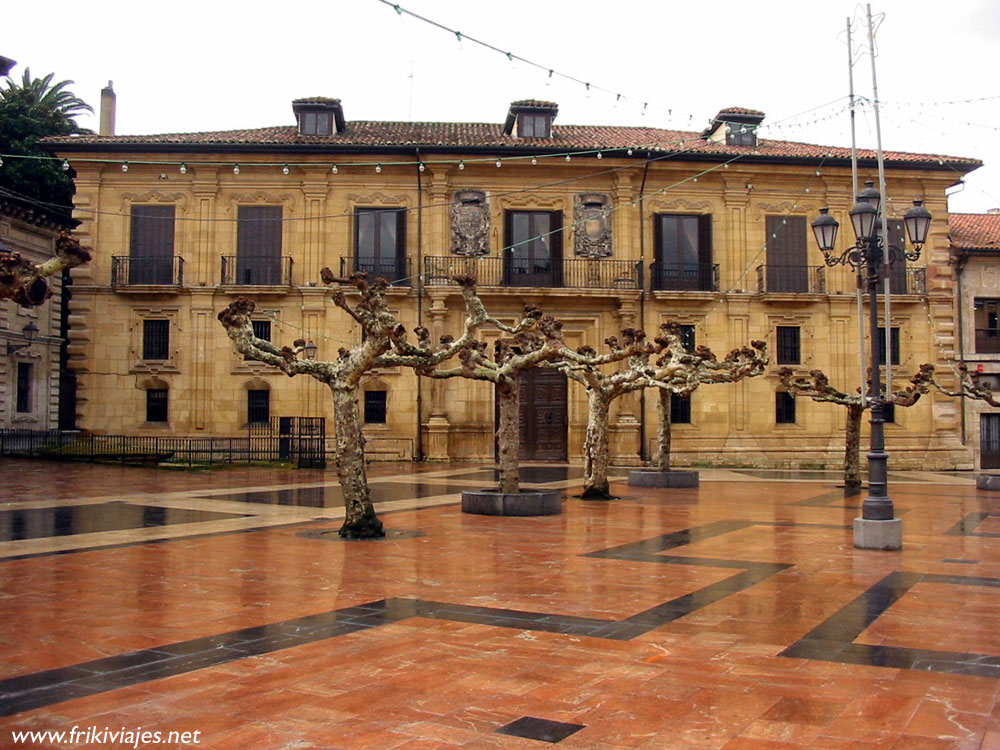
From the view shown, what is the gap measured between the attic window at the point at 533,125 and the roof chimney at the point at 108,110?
51.6ft

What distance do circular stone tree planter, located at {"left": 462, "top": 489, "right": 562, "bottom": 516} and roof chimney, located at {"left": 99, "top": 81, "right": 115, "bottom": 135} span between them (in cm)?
2647

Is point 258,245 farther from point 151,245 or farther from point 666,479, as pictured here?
point 666,479

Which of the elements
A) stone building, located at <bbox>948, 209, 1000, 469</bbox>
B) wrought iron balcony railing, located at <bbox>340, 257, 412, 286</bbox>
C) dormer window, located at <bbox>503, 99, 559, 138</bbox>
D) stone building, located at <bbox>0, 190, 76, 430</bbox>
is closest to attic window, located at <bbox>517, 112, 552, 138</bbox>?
dormer window, located at <bbox>503, 99, 559, 138</bbox>

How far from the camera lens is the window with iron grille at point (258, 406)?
30.5 m

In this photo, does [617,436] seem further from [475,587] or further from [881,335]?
[475,587]

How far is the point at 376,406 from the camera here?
3100 cm

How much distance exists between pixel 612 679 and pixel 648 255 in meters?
27.0

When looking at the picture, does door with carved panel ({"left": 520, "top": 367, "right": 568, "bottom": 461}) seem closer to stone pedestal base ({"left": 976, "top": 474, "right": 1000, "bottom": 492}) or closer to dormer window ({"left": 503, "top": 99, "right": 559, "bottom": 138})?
dormer window ({"left": 503, "top": 99, "right": 559, "bottom": 138})

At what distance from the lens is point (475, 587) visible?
888 cm

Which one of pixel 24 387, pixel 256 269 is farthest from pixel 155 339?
pixel 24 387

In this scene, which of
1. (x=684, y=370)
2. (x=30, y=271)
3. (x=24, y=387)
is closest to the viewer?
(x=30, y=271)

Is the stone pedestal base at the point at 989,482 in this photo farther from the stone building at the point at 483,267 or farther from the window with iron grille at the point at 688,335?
the window with iron grille at the point at 688,335

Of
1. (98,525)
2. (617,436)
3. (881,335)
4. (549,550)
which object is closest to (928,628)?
(549,550)

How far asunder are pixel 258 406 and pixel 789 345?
1819 centimetres
